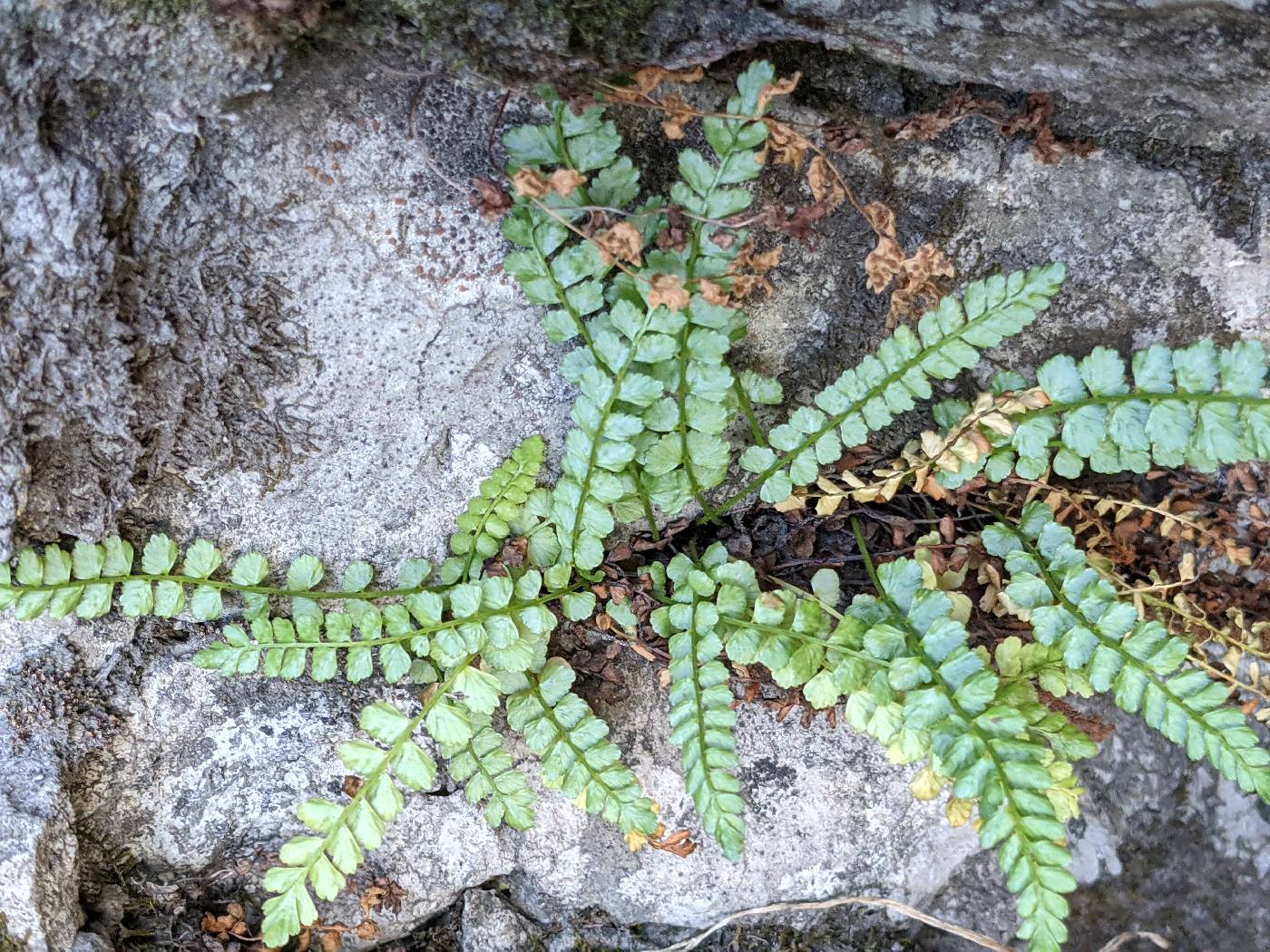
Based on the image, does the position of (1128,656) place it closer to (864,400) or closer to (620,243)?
(864,400)

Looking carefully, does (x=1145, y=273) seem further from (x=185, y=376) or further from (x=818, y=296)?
(x=185, y=376)

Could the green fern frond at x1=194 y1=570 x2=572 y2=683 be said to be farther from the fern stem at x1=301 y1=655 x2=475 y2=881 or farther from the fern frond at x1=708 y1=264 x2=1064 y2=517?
the fern frond at x1=708 y1=264 x2=1064 y2=517

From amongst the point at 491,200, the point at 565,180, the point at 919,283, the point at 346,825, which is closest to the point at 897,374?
the point at 919,283

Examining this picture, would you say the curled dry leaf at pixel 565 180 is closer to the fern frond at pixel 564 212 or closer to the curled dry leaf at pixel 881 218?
the fern frond at pixel 564 212

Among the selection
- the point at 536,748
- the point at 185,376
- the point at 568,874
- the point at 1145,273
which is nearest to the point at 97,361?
the point at 185,376

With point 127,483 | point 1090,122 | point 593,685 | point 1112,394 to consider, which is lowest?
point 593,685

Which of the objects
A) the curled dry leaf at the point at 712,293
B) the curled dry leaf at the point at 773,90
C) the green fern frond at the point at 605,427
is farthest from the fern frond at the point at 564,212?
the curled dry leaf at the point at 773,90
